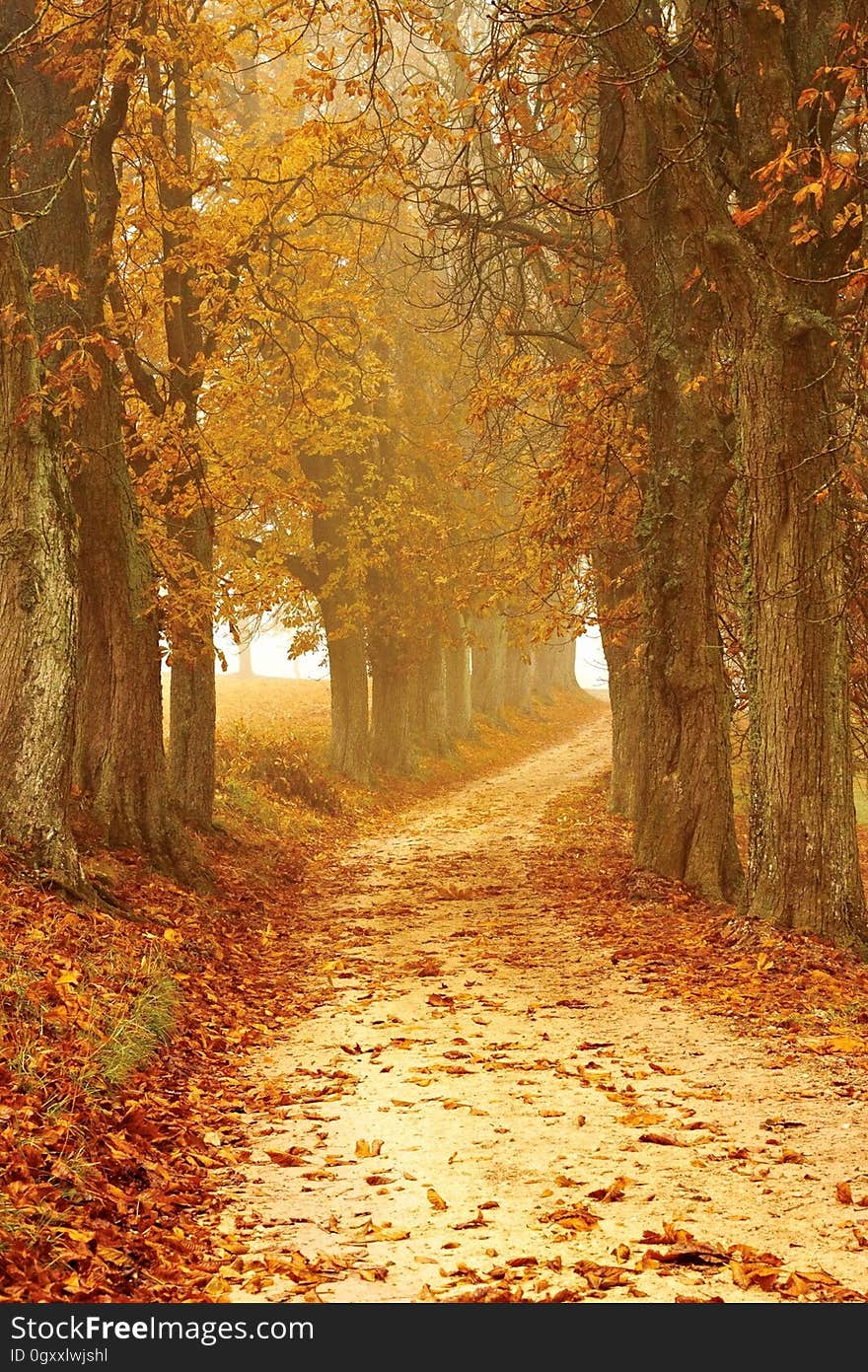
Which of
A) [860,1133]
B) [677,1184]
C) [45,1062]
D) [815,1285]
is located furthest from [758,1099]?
[45,1062]

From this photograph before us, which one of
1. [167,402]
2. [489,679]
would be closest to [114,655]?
[167,402]

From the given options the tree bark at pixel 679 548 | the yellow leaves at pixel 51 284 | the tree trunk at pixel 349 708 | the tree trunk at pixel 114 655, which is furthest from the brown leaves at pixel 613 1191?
the tree trunk at pixel 349 708

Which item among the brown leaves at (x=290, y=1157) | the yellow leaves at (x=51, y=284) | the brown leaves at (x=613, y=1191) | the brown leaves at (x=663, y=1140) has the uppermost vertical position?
the yellow leaves at (x=51, y=284)

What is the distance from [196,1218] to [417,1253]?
108cm

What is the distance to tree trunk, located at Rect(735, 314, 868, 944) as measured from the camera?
983 cm

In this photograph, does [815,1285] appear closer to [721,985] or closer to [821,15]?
[721,985]

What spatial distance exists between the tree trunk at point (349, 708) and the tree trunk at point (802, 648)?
1408 centimetres

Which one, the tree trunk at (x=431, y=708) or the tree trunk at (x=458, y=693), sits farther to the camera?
the tree trunk at (x=458, y=693)

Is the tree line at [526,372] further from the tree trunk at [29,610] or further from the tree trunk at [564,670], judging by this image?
the tree trunk at [564,670]

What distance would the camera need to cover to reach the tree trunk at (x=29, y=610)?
9070mm

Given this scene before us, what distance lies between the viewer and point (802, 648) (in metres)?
9.88

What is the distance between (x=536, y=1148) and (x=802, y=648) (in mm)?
5218

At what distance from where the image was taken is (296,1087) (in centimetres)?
732

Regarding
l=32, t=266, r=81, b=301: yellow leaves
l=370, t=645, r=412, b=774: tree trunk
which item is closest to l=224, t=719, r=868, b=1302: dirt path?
l=32, t=266, r=81, b=301: yellow leaves
